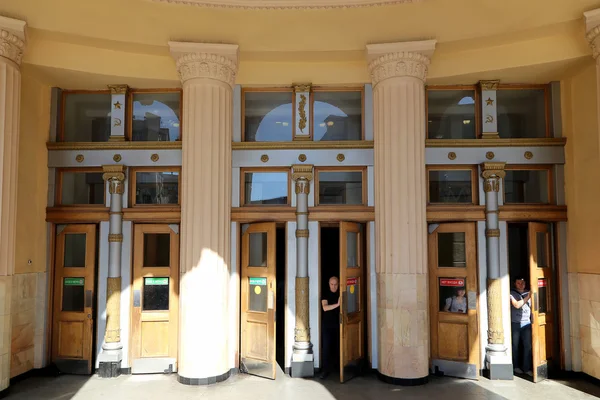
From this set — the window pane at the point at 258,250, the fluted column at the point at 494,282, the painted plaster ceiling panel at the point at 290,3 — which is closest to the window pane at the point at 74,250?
the window pane at the point at 258,250

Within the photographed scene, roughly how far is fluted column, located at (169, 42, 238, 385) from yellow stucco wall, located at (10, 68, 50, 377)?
212cm

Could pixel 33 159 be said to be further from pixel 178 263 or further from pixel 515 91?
pixel 515 91

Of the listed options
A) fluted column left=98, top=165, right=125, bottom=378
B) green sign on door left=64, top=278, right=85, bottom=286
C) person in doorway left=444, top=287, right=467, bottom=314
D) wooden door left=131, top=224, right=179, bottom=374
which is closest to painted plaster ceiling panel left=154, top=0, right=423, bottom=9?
fluted column left=98, top=165, right=125, bottom=378

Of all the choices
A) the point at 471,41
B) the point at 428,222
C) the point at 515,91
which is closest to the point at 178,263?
the point at 428,222

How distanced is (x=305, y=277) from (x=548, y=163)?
3733mm

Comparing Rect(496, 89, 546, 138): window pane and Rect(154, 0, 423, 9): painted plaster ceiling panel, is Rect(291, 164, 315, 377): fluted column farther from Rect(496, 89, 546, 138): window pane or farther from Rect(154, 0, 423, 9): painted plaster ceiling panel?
Rect(496, 89, 546, 138): window pane

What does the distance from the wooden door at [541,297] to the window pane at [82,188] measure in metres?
6.05

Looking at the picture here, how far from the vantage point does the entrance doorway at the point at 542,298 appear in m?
6.56

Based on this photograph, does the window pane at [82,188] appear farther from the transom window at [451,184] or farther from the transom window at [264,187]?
the transom window at [451,184]

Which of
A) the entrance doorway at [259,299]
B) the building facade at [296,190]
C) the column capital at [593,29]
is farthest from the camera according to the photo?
the entrance doorway at [259,299]

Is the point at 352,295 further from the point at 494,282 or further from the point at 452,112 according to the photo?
the point at 452,112

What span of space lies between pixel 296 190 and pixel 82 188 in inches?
123

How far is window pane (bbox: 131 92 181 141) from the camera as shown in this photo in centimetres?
729

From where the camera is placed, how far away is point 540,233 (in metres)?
6.93
